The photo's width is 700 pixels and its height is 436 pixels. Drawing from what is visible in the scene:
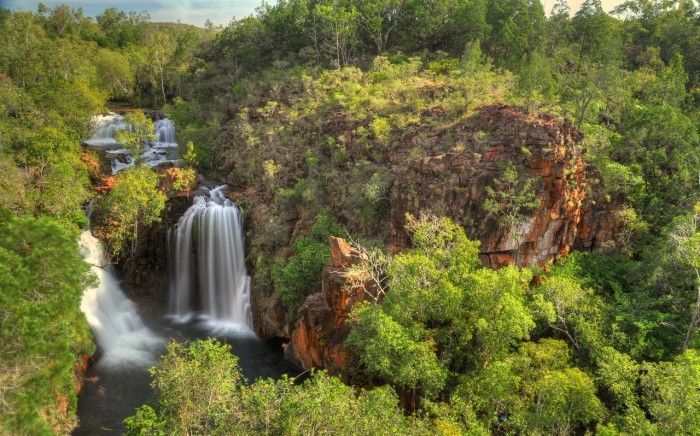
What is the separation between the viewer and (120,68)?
2158 inches

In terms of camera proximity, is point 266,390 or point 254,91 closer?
point 266,390

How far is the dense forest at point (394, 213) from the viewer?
16438mm

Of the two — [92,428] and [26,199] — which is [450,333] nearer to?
[92,428]

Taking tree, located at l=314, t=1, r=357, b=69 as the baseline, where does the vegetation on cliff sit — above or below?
below

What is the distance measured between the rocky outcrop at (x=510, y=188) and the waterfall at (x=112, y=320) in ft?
49.5

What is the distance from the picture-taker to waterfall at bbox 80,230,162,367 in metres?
27.0

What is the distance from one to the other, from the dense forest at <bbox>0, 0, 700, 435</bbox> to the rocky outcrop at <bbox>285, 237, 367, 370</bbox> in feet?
3.11

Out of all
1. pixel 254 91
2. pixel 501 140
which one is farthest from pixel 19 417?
pixel 254 91

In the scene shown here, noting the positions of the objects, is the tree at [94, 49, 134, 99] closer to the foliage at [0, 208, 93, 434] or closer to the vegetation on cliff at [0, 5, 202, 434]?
the vegetation on cliff at [0, 5, 202, 434]

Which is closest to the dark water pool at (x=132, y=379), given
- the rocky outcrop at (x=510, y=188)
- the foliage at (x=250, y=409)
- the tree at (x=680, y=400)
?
the foliage at (x=250, y=409)

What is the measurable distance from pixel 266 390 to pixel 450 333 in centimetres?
785

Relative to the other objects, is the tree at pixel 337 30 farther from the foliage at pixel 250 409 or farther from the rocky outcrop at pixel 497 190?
the foliage at pixel 250 409

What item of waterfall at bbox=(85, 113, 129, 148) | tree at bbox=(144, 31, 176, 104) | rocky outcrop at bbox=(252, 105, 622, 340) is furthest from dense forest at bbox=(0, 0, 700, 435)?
tree at bbox=(144, 31, 176, 104)

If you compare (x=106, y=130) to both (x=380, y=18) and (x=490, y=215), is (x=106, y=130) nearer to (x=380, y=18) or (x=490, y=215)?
(x=380, y=18)
